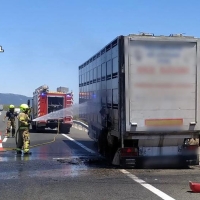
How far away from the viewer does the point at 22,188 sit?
880 cm

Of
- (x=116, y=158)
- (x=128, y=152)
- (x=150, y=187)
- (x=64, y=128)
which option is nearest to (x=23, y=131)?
(x=116, y=158)

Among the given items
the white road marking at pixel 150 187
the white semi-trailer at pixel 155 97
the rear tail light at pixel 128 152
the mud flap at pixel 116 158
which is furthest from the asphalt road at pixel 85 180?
the white semi-trailer at pixel 155 97

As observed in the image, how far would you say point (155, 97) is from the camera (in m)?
10.9

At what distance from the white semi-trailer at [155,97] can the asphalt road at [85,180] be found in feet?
1.90

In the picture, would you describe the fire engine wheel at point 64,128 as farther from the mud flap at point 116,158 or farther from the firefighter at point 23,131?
the mud flap at point 116,158

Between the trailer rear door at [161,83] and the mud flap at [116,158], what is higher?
the trailer rear door at [161,83]

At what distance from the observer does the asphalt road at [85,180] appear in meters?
8.14

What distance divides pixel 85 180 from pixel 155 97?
2765mm

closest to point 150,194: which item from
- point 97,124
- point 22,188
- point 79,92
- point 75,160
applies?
point 22,188

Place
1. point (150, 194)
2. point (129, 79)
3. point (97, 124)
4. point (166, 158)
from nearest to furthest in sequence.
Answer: point (150, 194) < point (129, 79) < point (166, 158) < point (97, 124)

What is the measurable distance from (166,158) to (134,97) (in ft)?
6.21

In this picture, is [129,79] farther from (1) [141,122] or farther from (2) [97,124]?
(2) [97,124]

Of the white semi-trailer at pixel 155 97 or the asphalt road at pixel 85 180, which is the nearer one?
the asphalt road at pixel 85 180

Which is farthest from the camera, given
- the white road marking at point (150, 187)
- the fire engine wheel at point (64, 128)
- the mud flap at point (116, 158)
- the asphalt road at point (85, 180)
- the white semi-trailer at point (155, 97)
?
the fire engine wheel at point (64, 128)
